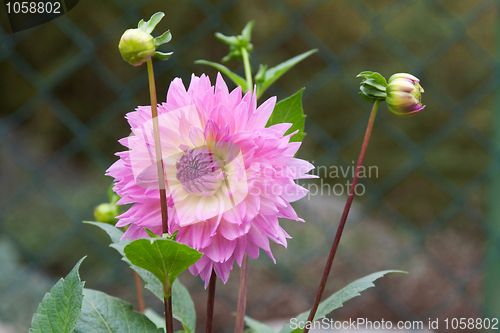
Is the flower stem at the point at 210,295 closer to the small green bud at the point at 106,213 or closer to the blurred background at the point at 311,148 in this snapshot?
the small green bud at the point at 106,213

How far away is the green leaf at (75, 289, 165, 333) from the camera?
31cm

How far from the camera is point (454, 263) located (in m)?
1.42

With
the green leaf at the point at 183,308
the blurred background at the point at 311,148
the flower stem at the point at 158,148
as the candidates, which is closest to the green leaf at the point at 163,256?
the flower stem at the point at 158,148

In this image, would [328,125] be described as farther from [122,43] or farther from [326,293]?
[122,43]

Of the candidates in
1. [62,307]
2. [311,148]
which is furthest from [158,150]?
[311,148]

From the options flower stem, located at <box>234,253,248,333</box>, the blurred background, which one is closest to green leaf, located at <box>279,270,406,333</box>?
flower stem, located at <box>234,253,248,333</box>

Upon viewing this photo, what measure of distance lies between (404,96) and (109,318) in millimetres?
247

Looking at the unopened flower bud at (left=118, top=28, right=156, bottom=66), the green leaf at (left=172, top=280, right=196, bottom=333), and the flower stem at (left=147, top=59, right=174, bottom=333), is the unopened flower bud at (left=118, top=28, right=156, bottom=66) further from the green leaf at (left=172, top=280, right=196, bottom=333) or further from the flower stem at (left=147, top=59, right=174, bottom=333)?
the green leaf at (left=172, top=280, right=196, bottom=333)

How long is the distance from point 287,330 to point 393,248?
1.14 metres

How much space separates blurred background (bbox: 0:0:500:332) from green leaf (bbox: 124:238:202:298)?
791 mm

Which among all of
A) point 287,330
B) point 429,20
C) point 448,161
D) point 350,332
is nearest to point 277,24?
point 429,20

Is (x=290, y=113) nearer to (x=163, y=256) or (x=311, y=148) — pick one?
(x=163, y=256)

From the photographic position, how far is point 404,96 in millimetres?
268

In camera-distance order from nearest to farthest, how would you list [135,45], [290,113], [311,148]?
[135,45], [290,113], [311,148]
